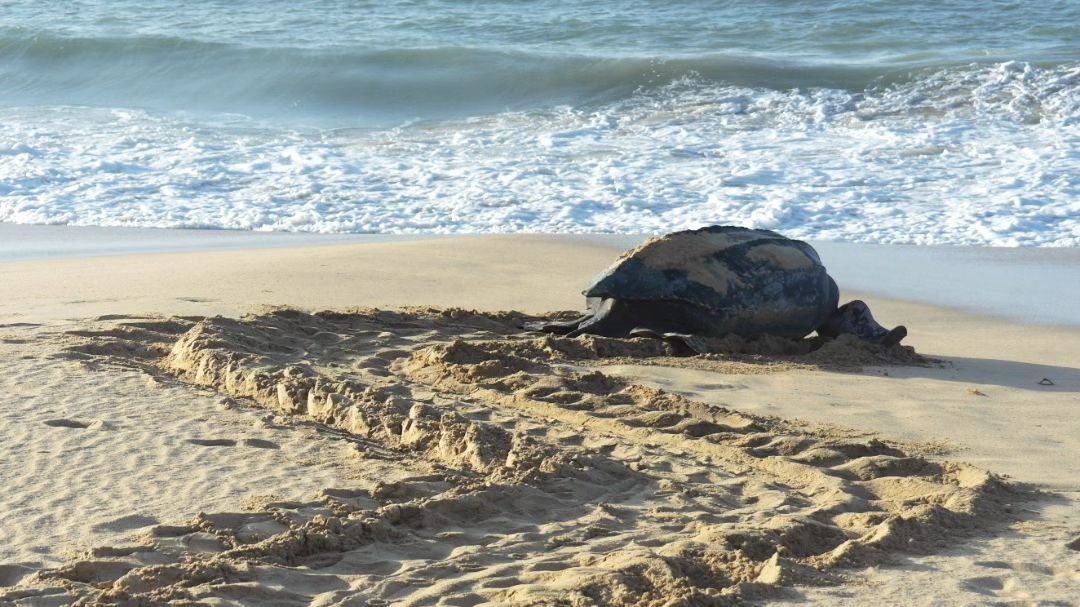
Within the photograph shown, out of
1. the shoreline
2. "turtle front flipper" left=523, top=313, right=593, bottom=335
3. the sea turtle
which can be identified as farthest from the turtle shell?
the shoreline

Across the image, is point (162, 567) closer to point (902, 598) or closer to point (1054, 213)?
point (902, 598)

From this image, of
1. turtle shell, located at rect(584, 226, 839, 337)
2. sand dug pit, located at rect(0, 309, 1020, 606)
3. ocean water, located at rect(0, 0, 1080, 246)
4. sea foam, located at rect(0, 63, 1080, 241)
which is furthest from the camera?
ocean water, located at rect(0, 0, 1080, 246)

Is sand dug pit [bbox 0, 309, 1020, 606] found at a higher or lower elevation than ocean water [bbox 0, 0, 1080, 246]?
lower

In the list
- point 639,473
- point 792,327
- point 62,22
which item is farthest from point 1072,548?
point 62,22

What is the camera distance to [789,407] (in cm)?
435

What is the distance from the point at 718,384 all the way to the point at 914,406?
2.38ft

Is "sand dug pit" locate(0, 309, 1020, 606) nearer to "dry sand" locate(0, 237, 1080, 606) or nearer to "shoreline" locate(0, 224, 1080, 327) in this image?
"dry sand" locate(0, 237, 1080, 606)

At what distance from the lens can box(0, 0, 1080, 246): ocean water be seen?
882 cm

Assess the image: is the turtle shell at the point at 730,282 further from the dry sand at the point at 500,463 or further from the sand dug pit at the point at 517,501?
the sand dug pit at the point at 517,501

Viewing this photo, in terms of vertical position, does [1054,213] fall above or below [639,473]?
above

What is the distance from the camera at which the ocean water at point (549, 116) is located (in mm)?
8820

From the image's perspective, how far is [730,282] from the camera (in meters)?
5.29

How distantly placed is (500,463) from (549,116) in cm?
1003

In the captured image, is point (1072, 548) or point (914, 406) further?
point (914, 406)
